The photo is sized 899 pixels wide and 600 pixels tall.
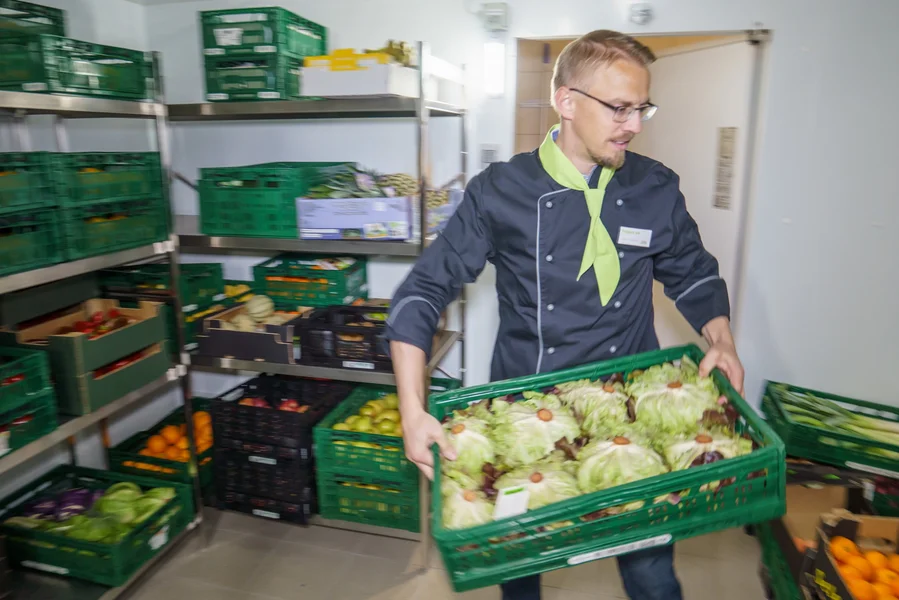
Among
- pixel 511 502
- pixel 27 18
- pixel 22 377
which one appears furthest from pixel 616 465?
pixel 27 18

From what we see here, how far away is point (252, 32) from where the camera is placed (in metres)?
2.48

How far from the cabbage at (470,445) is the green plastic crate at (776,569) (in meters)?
1.24

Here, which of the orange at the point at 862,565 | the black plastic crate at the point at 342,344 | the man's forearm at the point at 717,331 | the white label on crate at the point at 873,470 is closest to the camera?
the man's forearm at the point at 717,331

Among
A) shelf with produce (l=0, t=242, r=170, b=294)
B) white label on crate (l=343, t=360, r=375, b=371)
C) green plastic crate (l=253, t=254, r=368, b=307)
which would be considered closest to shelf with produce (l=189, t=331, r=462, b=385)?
white label on crate (l=343, t=360, r=375, b=371)

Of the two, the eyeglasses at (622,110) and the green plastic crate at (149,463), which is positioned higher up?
the eyeglasses at (622,110)

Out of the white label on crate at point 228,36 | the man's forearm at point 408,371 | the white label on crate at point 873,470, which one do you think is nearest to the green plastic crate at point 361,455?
the man's forearm at point 408,371

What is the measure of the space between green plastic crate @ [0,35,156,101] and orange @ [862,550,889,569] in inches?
117

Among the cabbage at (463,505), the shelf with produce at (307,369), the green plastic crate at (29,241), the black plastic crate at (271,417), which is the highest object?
the green plastic crate at (29,241)

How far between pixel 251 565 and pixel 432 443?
5.57 feet

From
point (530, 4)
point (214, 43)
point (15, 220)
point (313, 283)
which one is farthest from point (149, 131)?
point (530, 4)

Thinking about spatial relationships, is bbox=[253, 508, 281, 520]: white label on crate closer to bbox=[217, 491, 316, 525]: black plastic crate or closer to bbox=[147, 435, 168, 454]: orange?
bbox=[217, 491, 316, 525]: black plastic crate

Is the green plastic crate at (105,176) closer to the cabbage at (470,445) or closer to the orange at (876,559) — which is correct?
the cabbage at (470,445)

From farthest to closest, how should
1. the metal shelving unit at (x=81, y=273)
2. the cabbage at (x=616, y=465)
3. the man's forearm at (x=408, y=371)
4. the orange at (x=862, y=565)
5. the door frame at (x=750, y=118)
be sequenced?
the door frame at (x=750, y=118)
the metal shelving unit at (x=81, y=273)
the orange at (x=862, y=565)
the man's forearm at (x=408, y=371)
the cabbage at (x=616, y=465)

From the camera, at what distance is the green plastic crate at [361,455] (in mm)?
2578
